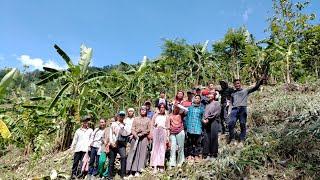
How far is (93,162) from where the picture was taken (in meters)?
8.30

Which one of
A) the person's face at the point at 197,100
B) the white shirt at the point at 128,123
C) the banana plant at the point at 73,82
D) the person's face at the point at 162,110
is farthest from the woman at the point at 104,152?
the banana plant at the point at 73,82

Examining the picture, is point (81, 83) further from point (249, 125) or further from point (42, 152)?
point (249, 125)

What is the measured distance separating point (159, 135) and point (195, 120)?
755 millimetres

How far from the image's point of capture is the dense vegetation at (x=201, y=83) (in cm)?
702

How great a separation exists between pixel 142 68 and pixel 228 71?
23.9ft

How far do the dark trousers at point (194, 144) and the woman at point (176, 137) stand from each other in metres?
0.29

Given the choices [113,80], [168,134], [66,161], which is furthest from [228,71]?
[168,134]

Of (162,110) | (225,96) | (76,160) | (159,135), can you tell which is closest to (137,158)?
(159,135)

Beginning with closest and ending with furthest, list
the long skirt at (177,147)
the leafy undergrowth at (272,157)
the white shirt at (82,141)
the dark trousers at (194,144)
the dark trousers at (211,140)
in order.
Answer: the leafy undergrowth at (272,157), the dark trousers at (211,140), the long skirt at (177,147), the dark trousers at (194,144), the white shirt at (82,141)

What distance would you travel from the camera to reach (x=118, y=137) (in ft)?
26.1

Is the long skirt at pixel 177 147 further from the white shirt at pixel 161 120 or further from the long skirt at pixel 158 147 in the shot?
the white shirt at pixel 161 120

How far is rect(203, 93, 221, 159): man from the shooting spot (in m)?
7.60

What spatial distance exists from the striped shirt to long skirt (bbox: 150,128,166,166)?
0.51 m

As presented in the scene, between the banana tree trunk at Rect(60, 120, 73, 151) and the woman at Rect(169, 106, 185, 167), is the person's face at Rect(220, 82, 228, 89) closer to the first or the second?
the woman at Rect(169, 106, 185, 167)
